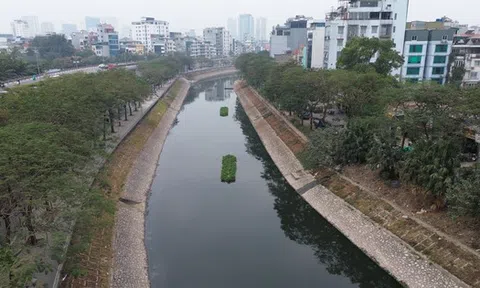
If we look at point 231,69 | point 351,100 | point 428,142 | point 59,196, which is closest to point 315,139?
point 351,100

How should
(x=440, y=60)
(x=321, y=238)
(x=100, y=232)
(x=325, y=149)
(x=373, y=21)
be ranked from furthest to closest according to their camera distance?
(x=373, y=21), (x=440, y=60), (x=325, y=149), (x=321, y=238), (x=100, y=232)

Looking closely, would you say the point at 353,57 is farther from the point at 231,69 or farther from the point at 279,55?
the point at 231,69

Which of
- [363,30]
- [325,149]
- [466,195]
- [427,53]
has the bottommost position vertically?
[325,149]

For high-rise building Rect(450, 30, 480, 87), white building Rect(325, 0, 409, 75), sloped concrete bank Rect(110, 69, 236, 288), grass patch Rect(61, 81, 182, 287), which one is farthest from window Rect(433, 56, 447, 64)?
grass patch Rect(61, 81, 182, 287)

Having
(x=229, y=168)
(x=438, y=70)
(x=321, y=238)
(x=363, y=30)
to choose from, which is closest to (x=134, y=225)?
(x=321, y=238)

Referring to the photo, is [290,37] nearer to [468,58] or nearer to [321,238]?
[468,58]

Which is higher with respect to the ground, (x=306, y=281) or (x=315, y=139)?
(x=315, y=139)

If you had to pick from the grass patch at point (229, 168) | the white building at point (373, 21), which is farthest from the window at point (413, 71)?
the grass patch at point (229, 168)
